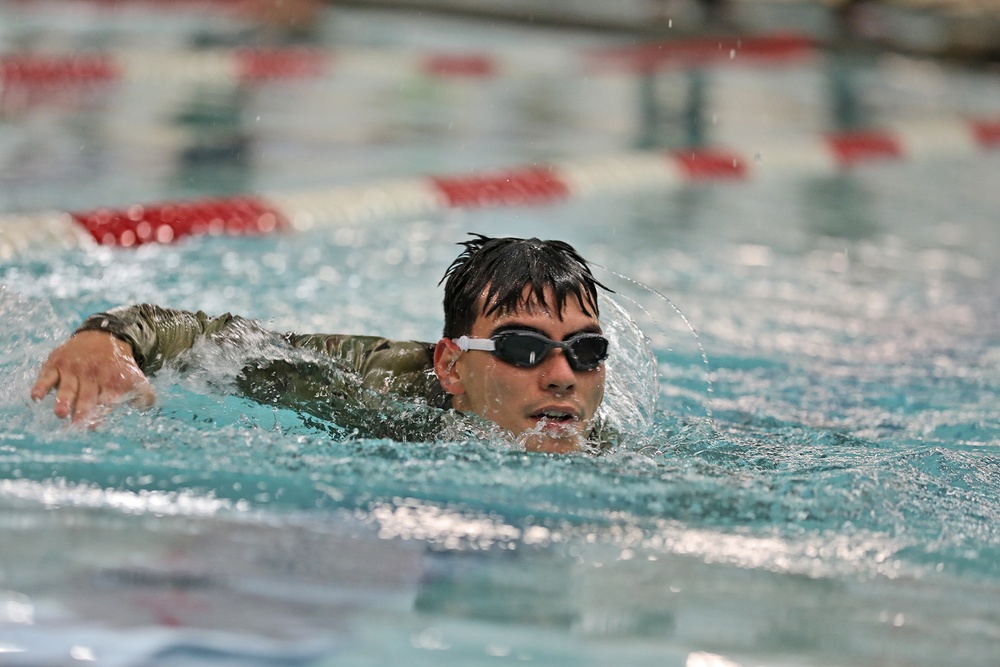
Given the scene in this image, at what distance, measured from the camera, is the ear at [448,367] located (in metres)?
2.27

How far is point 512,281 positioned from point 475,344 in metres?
0.12

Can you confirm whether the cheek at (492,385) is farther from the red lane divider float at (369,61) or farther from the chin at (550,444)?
the red lane divider float at (369,61)

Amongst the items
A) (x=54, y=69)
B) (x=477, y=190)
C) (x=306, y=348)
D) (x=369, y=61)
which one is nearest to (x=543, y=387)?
(x=306, y=348)

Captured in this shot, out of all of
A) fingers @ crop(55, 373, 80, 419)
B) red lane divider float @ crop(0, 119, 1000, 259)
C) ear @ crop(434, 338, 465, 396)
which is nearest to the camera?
fingers @ crop(55, 373, 80, 419)

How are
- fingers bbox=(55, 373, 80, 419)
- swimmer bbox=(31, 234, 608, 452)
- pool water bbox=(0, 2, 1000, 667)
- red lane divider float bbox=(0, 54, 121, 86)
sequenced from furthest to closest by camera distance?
red lane divider float bbox=(0, 54, 121, 86) < swimmer bbox=(31, 234, 608, 452) < fingers bbox=(55, 373, 80, 419) < pool water bbox=(0, 2, 1000, 667)

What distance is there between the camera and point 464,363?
88.0 inches

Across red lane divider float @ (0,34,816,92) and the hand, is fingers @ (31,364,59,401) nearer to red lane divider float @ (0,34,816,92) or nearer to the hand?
the hand

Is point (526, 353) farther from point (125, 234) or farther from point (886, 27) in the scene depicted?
point (886, 27)

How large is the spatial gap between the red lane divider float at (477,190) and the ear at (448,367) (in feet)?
6.31

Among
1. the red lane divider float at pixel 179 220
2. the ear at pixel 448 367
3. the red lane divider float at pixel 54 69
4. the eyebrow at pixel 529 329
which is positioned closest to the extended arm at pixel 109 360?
the ear at pixel 448 367

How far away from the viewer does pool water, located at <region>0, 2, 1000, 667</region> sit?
1653 mm

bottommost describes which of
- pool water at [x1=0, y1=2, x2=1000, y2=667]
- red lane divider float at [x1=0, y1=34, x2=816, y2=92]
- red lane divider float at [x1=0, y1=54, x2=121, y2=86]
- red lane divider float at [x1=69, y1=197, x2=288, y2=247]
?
pool water at [x1=0, y1=2, x2=1000, y2=667]

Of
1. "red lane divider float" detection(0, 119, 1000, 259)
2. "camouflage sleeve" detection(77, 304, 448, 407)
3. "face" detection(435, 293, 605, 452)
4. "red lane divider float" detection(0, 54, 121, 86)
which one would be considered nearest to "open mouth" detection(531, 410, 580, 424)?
"face" detection(435, 293, 605, 452)

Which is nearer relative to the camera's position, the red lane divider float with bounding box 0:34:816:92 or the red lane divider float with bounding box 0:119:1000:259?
the red lane divider float with bounding box 0:119:1000:259
